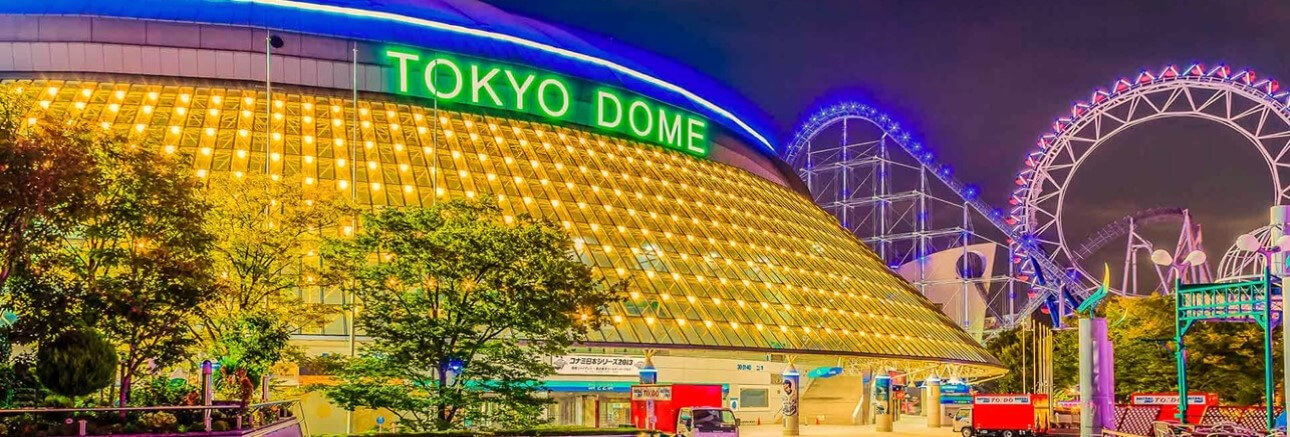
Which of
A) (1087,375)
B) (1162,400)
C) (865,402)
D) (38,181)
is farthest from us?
(865,402)

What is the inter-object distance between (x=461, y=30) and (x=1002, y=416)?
112ft

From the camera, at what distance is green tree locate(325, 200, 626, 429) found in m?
37.9

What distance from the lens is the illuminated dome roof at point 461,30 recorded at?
6078 cm

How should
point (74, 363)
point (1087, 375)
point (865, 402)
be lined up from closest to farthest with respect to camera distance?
1. point (74, 363)
2. point (1087, 375)
3. point (865, 402)

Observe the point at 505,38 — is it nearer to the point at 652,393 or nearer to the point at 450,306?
the point at 652,393

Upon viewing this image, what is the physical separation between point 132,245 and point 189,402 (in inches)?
173

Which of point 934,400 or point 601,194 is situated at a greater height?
point 601,194

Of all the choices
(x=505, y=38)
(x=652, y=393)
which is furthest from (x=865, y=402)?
(x=505, y=38)

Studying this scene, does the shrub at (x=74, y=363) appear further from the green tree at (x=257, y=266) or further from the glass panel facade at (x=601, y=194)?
the glass panel facade at (x=601, y=194)

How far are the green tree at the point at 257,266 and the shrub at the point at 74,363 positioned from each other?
5.19m

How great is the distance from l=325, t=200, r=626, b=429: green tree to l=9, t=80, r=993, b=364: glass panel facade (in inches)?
414

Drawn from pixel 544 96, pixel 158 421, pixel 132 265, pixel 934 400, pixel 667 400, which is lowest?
pixel 934 400

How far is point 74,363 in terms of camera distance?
28.4 meters

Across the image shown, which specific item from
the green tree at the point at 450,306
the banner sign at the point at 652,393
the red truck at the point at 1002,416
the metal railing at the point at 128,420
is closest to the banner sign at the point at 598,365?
the banner sign at the point at 652,393
